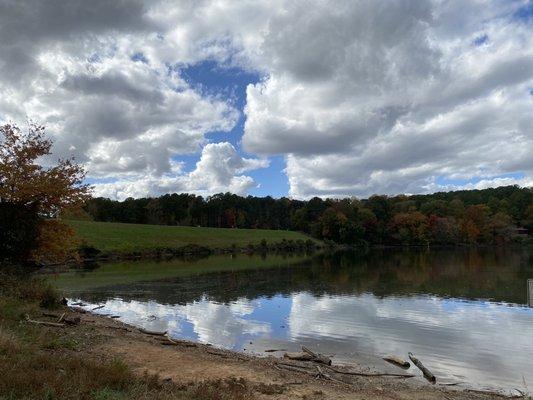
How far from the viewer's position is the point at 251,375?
45.4 ft

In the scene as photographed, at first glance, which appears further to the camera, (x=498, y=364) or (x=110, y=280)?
(x=110, y=280)

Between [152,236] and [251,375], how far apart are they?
86.2 m

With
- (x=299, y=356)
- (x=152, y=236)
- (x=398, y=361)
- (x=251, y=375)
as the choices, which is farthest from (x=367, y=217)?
(x=251, y=375)

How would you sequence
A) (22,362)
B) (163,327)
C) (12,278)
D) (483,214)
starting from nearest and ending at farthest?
(22,362), (12,278), (163,327), (483,214)

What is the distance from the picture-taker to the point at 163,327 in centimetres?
2450

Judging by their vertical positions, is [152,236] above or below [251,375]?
above

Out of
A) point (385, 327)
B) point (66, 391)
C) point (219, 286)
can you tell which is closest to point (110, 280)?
point (219, 286)

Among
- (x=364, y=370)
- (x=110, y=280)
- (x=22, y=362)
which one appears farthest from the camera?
(x=110, y=280)

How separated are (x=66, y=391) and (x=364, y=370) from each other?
11.4m

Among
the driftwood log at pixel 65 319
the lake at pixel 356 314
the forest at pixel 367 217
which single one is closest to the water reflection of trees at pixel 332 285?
the lake at pixel 356 314

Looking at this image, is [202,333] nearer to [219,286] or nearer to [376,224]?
[219,286]

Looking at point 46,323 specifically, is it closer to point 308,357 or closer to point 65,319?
point 65,319

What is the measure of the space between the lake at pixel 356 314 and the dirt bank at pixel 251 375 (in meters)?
2.28

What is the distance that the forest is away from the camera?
14250 centimetres
